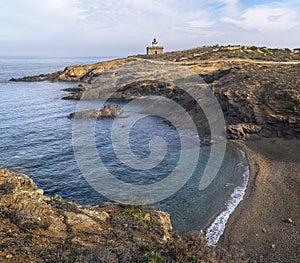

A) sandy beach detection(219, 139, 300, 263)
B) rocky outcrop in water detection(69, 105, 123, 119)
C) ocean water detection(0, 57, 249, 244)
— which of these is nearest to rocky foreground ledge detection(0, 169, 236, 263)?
sandy beach detection(219, 139, 300, 263)

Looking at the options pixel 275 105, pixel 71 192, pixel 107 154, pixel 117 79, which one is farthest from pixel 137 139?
pixel 117 79

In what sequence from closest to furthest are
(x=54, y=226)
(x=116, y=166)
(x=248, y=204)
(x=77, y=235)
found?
(x=77, y=235) → (x=54, y=226) → (x=248, y=204) → (x=116, y=166)

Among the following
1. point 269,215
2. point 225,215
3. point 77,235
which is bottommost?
point 225,215

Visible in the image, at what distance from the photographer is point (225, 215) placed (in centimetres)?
1755

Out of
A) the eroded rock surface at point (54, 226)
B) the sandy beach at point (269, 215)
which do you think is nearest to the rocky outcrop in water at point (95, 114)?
the sandy beach at point (269, 215)

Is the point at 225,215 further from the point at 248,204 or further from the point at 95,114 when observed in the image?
the point at 95,114

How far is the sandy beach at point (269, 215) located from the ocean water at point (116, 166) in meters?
0.84

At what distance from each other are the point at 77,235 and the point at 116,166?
16251 millimetres

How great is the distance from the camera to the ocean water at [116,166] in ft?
59.8

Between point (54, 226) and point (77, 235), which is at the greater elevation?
point (54, 226)

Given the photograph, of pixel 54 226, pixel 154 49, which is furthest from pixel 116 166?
pixel 154 49

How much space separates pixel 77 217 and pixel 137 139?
78.0 feet

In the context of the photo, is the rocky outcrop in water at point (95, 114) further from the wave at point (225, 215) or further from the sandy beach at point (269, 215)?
the wave at point (225, 215)

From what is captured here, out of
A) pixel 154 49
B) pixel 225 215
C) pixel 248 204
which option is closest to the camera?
pixel 225 215
